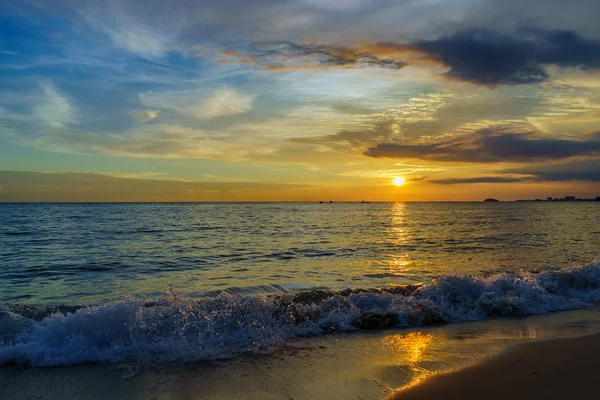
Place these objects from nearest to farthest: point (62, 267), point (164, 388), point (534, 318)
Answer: point (164, 388) → point (534, 318) → point (62, 267)

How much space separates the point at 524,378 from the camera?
20.3ft

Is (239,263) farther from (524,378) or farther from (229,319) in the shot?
(524,378)

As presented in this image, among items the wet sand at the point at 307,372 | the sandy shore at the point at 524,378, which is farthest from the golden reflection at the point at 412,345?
the sandy shore at the point at 524,378

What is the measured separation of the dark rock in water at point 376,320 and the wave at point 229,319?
0.02 metres

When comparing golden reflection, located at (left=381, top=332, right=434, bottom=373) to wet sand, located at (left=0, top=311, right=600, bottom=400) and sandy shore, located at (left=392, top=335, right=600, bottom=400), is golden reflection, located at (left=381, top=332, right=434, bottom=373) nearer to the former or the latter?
wet sand, located at (left=0, top=311, right=600, bottom=400)

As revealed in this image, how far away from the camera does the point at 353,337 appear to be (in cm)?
853

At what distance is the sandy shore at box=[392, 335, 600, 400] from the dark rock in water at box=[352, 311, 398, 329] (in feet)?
8.38

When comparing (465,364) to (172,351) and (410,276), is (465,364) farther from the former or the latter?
(410,276)

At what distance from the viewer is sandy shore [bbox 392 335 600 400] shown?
220 inches

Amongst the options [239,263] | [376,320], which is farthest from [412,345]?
[239,263]

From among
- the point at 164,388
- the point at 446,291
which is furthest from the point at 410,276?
the point at 164,388

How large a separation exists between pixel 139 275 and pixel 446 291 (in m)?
11.5

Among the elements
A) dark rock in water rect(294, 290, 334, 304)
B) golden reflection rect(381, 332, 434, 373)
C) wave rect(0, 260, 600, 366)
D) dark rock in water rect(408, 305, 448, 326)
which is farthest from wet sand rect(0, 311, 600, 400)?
dark rock in water rect(294, 290, 334, 304)

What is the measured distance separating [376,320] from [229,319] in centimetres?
325
